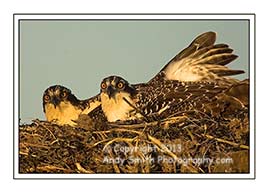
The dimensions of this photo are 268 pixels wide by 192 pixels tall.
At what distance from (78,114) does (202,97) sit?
65cm

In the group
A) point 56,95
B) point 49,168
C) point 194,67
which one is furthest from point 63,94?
point 194,67

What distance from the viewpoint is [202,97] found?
8.38ft

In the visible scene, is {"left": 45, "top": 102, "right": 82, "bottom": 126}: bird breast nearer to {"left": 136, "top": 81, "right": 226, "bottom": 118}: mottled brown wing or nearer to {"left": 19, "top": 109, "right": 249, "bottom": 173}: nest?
{"left": 19, "top": 109, "right": 249, "bottom": 173}: nest

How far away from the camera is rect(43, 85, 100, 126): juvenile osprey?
257cm

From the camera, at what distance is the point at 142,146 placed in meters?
2.55

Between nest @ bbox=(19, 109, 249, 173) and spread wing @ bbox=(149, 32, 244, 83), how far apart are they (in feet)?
0.68

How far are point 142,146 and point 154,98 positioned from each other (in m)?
0.26

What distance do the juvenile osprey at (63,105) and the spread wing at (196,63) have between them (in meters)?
0.37

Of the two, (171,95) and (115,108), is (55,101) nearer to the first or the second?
(115,108)

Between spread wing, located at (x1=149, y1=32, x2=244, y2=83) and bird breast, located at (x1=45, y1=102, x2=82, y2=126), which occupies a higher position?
spread wing, located at (x1=149, y1=32, x2=244, y2=83)

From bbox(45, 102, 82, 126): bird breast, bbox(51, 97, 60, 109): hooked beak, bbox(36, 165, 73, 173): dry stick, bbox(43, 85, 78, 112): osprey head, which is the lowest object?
bbox(36, 165, 73, 173): dry stick

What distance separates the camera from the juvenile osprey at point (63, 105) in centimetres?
257

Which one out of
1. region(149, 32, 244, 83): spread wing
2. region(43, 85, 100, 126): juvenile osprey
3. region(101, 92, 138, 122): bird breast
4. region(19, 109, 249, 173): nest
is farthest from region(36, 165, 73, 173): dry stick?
region(149, 32, 244, 83): spread wing
